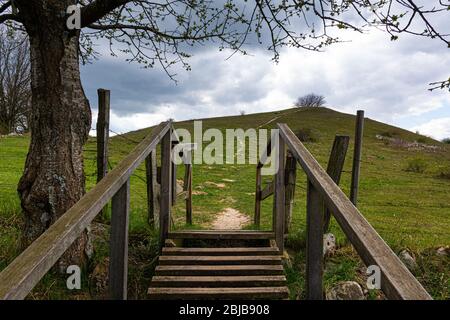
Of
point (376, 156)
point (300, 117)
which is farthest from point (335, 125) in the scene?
point (376, 156)

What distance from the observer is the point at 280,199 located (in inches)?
170

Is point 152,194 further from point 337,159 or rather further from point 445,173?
point 445,173

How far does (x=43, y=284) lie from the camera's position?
3.08 metres

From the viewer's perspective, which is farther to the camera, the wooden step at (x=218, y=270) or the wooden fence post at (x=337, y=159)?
the wooden fence post at (x=337, y=159)

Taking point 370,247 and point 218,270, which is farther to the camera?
point 218,270

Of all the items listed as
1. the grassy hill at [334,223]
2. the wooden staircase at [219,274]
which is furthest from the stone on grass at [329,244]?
the wooden staircase at [219,274]

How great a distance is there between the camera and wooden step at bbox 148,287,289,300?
321 centimetres

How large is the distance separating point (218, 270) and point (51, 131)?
6.53ft

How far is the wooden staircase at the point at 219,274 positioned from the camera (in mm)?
3242

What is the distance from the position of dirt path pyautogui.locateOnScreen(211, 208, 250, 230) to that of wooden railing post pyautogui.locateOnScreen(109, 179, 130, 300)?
14.5ft

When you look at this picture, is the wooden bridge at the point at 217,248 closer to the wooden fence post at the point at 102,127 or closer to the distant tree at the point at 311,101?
the wooden fence post at the point at 102,127

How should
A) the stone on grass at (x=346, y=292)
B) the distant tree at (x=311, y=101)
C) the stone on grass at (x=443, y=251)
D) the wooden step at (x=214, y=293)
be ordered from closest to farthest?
1. the wooden step at (x=214, y=293)
2. the stone on grass at (x=346, y=292)
3. the stone on grass at (x=443, y=251)
4. the distant tree at (x=311, y=101)

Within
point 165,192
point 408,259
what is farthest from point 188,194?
point 408,259

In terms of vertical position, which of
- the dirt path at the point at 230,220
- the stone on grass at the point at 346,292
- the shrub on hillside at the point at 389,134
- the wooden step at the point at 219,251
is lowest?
the dirt path at the point at 230,220
